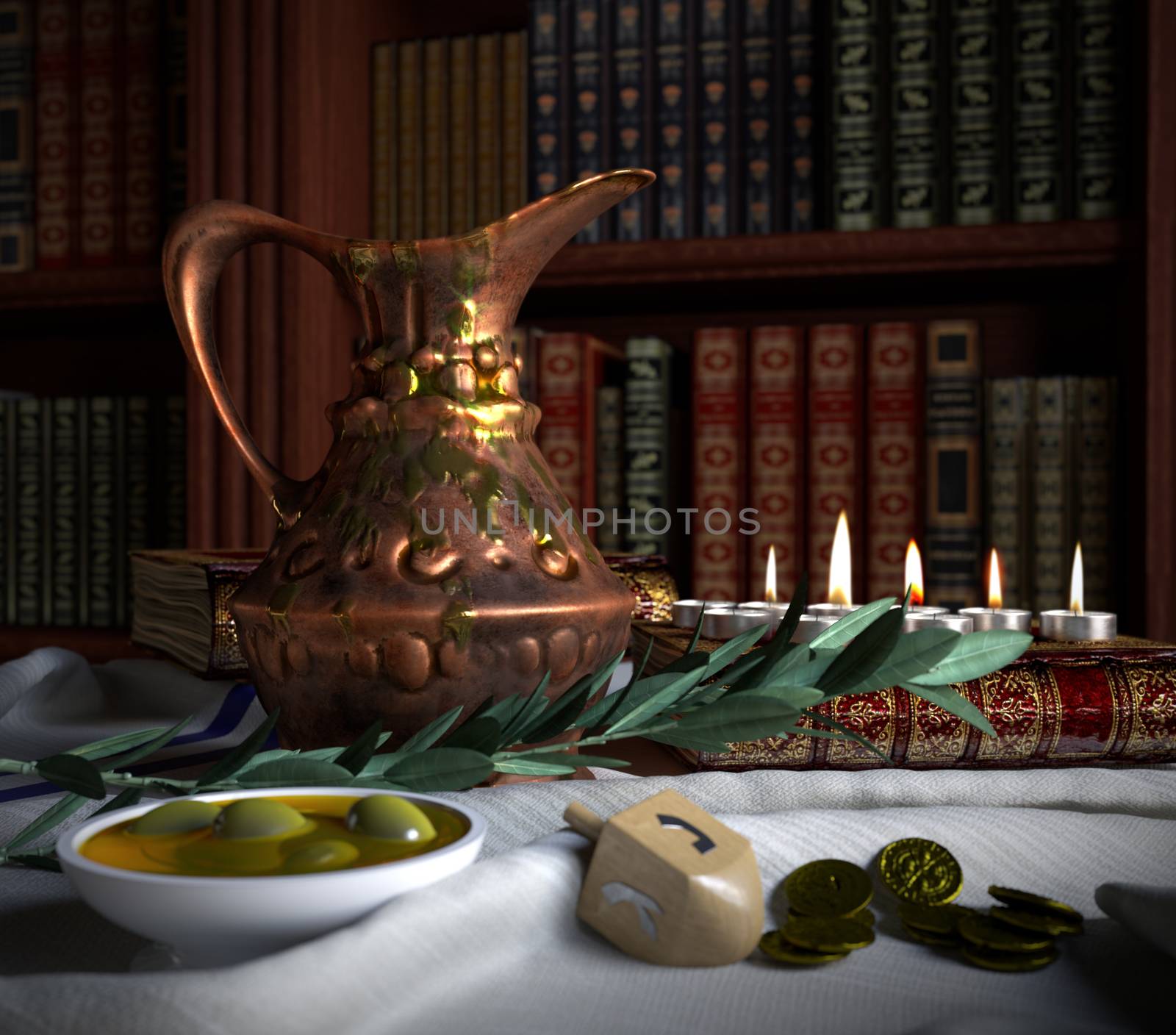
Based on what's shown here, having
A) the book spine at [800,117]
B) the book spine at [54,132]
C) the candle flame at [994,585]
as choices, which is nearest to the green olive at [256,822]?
the candle flame at [994,585]

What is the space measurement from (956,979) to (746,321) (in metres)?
1.20

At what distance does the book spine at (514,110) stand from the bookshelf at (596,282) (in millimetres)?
120

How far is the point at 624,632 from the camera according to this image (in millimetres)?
462

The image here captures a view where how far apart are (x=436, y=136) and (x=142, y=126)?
362 mm

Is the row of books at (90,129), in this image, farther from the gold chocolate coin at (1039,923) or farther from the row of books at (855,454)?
the gold chocolate coin at (1039,923)

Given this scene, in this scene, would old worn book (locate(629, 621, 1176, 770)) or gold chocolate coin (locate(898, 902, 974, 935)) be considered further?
old worn book (locate(629, 621, 1176, 770))

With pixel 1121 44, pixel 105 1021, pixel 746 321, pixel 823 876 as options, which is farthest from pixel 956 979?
pixel 746 321

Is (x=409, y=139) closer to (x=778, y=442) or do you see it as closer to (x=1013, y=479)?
(x=778, y=442)

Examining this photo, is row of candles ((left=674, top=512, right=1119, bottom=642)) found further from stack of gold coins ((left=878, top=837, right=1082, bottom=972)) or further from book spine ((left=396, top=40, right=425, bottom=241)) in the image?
book spine ((left=396, top=40, right=425, bottom=241))

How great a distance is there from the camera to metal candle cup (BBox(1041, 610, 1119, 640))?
578 millimetres

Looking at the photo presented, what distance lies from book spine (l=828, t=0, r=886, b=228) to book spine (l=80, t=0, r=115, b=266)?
846 mm

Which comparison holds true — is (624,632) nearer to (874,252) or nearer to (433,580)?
(433,580)

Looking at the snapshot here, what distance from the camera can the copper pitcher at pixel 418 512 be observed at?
1.33 feet

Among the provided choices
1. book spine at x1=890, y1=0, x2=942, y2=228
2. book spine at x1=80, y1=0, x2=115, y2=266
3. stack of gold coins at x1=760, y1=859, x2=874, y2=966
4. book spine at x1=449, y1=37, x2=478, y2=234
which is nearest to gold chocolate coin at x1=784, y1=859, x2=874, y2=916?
stack of gold coins at x1=760, y1=859, x2=874, y2=966
